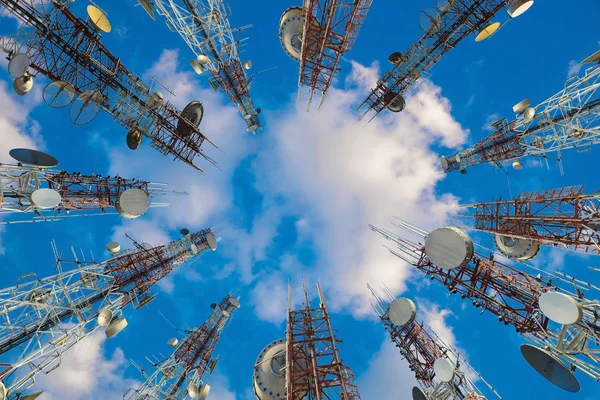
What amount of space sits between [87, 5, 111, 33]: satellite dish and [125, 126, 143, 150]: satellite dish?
5.79 meters

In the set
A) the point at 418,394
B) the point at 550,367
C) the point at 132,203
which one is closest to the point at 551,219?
the point at 550,367

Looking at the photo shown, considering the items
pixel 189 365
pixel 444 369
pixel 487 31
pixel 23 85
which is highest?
pixel 487 31

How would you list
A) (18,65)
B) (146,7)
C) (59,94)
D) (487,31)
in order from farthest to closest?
(487,31), (146,7), (59,94), (18,65)

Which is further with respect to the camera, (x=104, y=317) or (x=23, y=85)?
(x=104, y=317)

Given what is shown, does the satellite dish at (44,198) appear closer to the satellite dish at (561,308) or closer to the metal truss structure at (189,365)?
the metal truss structure at (189,365)

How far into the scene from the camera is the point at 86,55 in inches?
605

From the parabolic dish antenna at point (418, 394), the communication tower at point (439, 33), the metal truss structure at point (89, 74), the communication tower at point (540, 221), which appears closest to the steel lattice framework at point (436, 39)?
the communication tower at point (439, 33)

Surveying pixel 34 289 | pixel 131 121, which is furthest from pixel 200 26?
pixel 34 289

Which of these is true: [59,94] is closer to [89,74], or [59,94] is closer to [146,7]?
[89,74]

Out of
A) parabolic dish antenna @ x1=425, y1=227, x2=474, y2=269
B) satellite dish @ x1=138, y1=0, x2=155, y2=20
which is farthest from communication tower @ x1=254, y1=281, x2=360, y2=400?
satellite dish @ x1=138, y1=0, x2=155, y2=20

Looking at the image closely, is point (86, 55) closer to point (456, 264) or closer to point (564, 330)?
point (456, 264)

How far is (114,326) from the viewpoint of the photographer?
17609 millimetres

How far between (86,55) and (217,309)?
88.0 feet

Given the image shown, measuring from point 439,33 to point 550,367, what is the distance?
2398 centimetres
